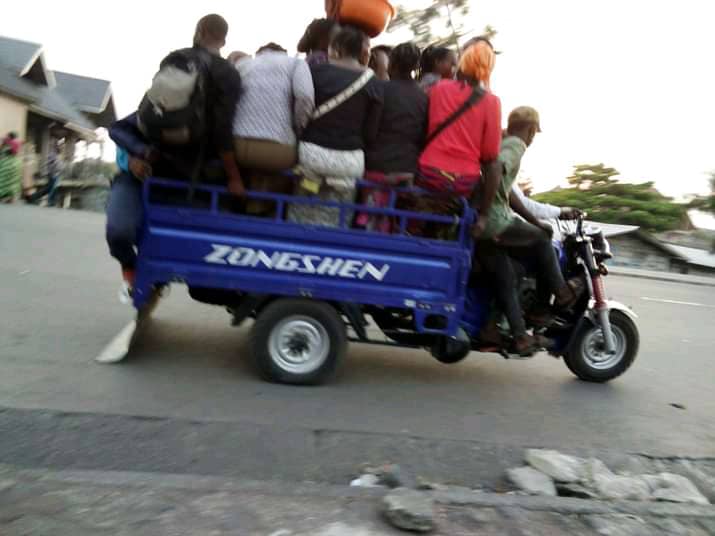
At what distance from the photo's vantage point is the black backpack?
13.2 feet

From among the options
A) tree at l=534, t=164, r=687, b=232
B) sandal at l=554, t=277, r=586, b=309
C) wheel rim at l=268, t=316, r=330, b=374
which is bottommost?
wheel rim at l=268, t=316, r=330, b=374

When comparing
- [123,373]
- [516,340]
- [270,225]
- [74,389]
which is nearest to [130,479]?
[74,389]

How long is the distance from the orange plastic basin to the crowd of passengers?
0.37 ft

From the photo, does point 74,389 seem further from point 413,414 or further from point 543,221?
point 543,221

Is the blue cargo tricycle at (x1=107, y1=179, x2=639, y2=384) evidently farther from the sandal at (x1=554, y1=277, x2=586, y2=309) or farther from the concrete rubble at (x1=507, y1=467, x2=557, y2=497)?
the concrete rubble at (x1=507, y1=467, x2=557, y2=497)

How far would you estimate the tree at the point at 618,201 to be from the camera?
130 feet

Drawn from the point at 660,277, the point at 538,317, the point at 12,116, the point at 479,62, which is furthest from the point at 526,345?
the point at 12,116

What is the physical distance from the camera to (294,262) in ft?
14.5

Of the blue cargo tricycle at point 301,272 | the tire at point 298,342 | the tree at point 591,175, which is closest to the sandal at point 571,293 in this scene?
the blue cargo tricycle at point 301,272

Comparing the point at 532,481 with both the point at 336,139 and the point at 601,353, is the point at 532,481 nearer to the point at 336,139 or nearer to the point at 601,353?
the point at 601,353

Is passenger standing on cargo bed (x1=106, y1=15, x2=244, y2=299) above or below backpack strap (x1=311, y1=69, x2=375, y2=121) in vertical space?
below

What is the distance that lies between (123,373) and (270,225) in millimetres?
1379

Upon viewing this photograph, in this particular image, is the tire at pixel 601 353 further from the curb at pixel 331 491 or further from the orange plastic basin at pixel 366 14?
the orange plastic basin at pixel 366 14

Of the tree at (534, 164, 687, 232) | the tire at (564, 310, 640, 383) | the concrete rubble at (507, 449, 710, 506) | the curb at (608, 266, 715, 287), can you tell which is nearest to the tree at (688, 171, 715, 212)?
the tree at (534, 164, 687, 232)
